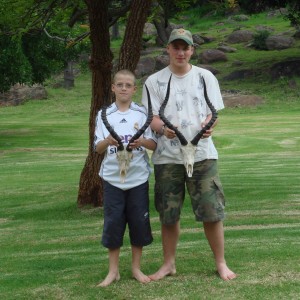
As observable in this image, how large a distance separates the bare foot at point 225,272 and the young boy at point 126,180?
23.5 inches

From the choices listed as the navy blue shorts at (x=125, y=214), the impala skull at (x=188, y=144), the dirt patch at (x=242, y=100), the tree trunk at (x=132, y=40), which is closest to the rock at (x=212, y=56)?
the dirt patch at (x=242, y=100)

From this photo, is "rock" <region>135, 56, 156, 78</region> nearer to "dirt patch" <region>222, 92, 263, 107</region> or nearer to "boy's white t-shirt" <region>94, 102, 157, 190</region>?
"dirt patch" <region>222, 92, 263, 107</region>

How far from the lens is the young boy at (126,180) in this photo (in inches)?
259

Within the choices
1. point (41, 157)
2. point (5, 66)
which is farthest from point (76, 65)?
point (41, 157)

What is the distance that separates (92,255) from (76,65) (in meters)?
49.6

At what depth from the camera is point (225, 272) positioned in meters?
6.56

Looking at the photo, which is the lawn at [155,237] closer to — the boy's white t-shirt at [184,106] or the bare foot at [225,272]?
the bare foot at [225,272]

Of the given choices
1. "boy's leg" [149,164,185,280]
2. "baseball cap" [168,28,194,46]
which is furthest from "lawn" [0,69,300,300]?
"baseball cap" [168,28,194,46]

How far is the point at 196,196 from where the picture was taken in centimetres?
665

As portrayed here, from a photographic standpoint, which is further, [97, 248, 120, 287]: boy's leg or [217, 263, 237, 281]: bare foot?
[97, 248, 120, 287]: boy's leg

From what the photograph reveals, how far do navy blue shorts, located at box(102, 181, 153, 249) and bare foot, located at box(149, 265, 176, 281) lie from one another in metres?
0.28

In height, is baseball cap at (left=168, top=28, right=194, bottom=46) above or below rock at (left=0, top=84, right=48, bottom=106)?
above

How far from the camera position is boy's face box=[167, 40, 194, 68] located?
660cm

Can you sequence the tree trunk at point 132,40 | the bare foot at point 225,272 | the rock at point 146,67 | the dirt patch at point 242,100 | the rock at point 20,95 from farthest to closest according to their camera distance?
1. the rock at point 146,67
2. the rock at point 20,95
3. the dirt patch at point 242,100
4. the tree trunk at point 132,40
5. the bare foot at point 225,272
